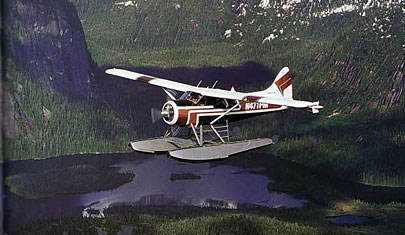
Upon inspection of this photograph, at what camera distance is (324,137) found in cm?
545

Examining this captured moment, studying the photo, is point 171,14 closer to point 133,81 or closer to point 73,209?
point 133,81

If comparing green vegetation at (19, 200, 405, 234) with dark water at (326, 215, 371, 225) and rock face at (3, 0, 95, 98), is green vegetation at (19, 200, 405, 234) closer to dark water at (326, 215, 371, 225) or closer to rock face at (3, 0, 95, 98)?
dark water at (326, 215, 371, 225)

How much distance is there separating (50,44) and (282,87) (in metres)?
1.69

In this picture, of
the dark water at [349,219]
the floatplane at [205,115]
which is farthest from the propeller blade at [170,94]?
the dark water at [349,219]

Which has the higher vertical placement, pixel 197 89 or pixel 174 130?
pixel 197 89

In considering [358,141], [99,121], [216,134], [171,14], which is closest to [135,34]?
[171,14]

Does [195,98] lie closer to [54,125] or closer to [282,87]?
[282,87]

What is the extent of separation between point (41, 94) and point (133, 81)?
70 cm

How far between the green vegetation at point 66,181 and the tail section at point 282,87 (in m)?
1.19

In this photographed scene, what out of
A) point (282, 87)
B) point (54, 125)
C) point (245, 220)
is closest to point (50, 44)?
point (54, 125)

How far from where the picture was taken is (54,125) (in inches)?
224

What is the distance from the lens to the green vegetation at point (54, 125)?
18.3ft

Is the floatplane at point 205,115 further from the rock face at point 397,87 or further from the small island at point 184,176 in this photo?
the rock face at point 397,87

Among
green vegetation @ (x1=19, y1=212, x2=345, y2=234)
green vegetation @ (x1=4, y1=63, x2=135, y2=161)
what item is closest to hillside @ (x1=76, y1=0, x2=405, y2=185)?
green vegetation @ (x1=19, y1=212, x2=345, y2=234)
